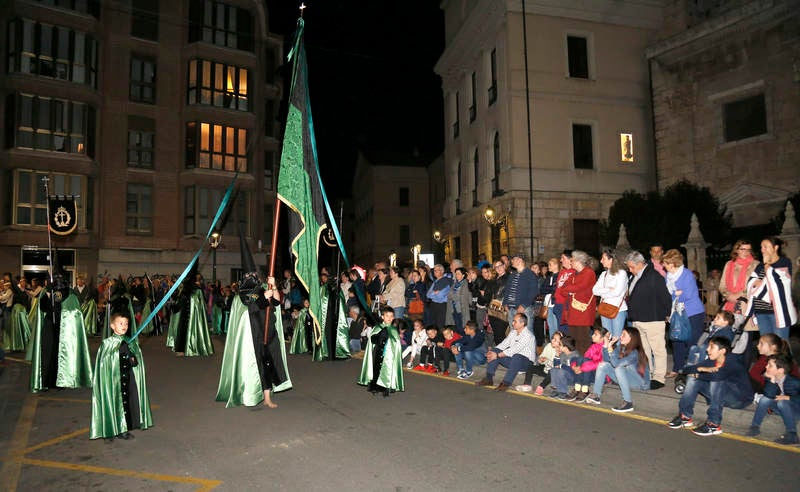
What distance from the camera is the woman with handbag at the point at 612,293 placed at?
8.59 m

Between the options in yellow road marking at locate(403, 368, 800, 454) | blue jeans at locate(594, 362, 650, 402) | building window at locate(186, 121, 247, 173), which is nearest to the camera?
yellow road marking at locate(403, 368, 800, 454)

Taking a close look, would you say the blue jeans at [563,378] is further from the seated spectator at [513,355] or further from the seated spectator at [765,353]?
the seated spectator at [765,353]

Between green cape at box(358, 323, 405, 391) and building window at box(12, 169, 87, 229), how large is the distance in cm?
2456

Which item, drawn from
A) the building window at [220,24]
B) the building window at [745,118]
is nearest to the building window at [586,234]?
the building window at [745,118]

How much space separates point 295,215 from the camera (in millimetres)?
8023

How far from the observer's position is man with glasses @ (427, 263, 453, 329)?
39.4 ft

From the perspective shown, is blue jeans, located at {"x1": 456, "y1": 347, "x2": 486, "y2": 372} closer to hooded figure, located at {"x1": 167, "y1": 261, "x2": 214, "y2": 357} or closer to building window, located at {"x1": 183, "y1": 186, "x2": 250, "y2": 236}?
hooded figure, located at {"x1": 167, "y1": 261, "x2": 214, "y2": 357}

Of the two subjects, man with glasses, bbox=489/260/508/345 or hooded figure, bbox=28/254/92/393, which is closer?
hooded figure, bbox=28/254/92/393

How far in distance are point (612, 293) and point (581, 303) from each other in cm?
49

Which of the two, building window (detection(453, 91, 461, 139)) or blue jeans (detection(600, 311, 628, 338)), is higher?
building window (detection(453, 91, 461, 139))

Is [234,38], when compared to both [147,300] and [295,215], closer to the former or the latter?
[147,300]

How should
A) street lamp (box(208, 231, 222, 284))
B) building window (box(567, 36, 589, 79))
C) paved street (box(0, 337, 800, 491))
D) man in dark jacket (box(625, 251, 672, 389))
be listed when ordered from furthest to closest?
building window (box(567, 36, 589, 79)), street lamp (box(208, 231, 222, 284)), man in dark jacket (box(625, 251, 672, 389)), paved street (box(0, 337, 800, 491))

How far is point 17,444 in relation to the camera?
6.18m

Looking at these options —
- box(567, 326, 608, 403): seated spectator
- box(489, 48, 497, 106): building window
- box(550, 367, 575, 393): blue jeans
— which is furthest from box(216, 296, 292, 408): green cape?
box(489, 48, 497, 106): building window
